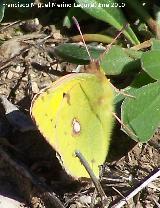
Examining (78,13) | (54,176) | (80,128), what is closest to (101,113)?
(80,128)

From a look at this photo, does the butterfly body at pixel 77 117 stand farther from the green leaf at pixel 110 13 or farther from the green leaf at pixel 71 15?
the green leaf at pixel 71 15

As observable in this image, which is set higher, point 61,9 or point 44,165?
point 61,9

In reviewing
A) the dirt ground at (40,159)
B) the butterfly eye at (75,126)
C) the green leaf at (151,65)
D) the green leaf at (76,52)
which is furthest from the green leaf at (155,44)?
the butterfly eye at (75,126)

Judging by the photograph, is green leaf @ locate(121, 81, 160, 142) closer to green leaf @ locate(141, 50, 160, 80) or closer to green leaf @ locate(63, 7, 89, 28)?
green leaf @ locate(141, 50, 160, 80)

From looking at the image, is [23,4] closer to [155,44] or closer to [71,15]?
[71,15]

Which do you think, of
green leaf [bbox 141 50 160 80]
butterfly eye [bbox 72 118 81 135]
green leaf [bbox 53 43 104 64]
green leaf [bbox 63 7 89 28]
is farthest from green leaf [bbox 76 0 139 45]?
butterfly eye [bbox 72 118 81 135]

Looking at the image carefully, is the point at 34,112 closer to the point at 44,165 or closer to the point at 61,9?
the point at 44,165
